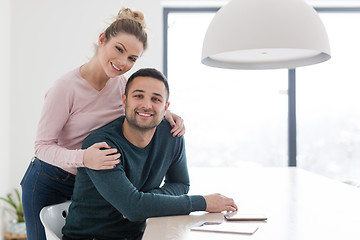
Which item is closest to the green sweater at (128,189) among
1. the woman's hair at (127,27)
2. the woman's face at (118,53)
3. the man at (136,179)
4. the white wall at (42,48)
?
the man at (136,179)

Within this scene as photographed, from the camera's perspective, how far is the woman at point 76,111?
1592 millimetres

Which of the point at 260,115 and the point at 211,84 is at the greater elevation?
the point at 211,84

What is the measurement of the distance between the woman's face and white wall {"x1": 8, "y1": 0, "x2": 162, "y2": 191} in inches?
84.9

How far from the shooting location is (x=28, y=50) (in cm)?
383

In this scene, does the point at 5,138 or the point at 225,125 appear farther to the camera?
the point at 225,125

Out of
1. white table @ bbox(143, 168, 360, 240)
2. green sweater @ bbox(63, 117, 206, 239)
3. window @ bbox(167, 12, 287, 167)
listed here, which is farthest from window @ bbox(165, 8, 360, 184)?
green sweater @ bbox(63, 117, 206, 239)

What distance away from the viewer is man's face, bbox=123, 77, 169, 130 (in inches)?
61.6

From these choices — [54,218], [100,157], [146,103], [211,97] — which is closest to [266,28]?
[146,103]

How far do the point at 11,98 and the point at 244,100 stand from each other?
231 cm

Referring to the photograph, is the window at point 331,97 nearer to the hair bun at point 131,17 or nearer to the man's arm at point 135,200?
the hair bun at point 131,17

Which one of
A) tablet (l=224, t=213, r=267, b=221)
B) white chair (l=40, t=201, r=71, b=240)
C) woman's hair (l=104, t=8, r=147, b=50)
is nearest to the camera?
tablet (l=224, t=213, r=267, b=221)

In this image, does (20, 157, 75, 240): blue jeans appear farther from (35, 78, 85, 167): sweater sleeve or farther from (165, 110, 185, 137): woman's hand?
(165, 110, 185, 137): woman's hand

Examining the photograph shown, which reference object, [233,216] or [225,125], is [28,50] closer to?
[225,125]

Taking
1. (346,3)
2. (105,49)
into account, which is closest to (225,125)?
(346,3)
